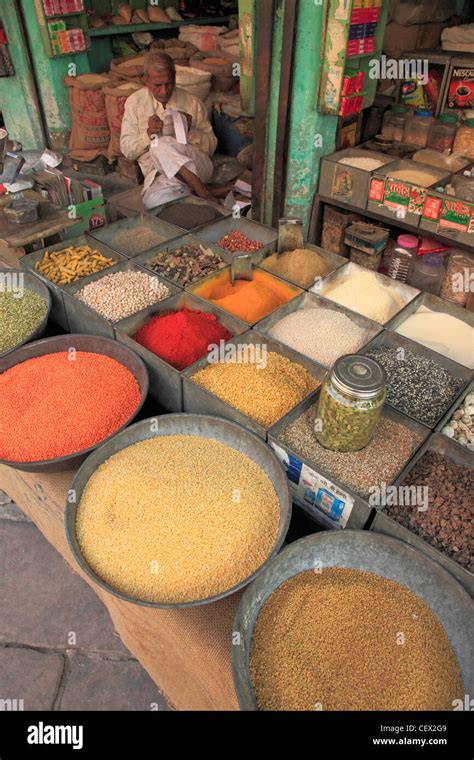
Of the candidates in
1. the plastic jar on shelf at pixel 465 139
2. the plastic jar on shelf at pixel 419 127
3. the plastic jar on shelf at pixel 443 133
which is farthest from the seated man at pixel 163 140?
the plastic jar on shelf at pixel 465 139

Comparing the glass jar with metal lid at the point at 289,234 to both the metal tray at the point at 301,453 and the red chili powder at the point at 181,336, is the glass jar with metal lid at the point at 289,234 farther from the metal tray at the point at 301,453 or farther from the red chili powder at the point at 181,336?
the metal tray at the point at 301,453

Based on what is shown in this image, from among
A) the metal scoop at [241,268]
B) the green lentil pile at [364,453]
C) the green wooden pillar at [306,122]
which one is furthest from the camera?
the green wooden pillar at [306,122]

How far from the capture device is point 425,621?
119cm

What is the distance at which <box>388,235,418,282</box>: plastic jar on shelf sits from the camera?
2.63 metres

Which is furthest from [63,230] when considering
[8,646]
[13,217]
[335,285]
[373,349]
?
[8,646]

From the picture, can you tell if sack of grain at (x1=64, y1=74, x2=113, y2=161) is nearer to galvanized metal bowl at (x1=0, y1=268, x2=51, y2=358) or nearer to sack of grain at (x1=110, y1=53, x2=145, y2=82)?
sack of grain at (x1=110, y1=53, x2=145, y2=82)

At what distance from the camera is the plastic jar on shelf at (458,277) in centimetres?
253

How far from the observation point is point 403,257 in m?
2.72

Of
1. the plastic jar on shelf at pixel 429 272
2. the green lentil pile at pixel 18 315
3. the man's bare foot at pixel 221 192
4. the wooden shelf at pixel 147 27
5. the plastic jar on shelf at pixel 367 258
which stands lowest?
the man's bare foot at pixel 221 192

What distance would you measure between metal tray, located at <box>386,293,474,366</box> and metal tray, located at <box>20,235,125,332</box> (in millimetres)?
1248

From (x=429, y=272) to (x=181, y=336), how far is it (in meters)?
1.45

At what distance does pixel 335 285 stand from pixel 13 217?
1.54m

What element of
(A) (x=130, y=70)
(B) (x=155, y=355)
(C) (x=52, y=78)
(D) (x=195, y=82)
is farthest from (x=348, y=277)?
(C) (x=52, y=78)

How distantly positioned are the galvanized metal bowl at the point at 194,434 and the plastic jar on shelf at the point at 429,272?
1518 mm
